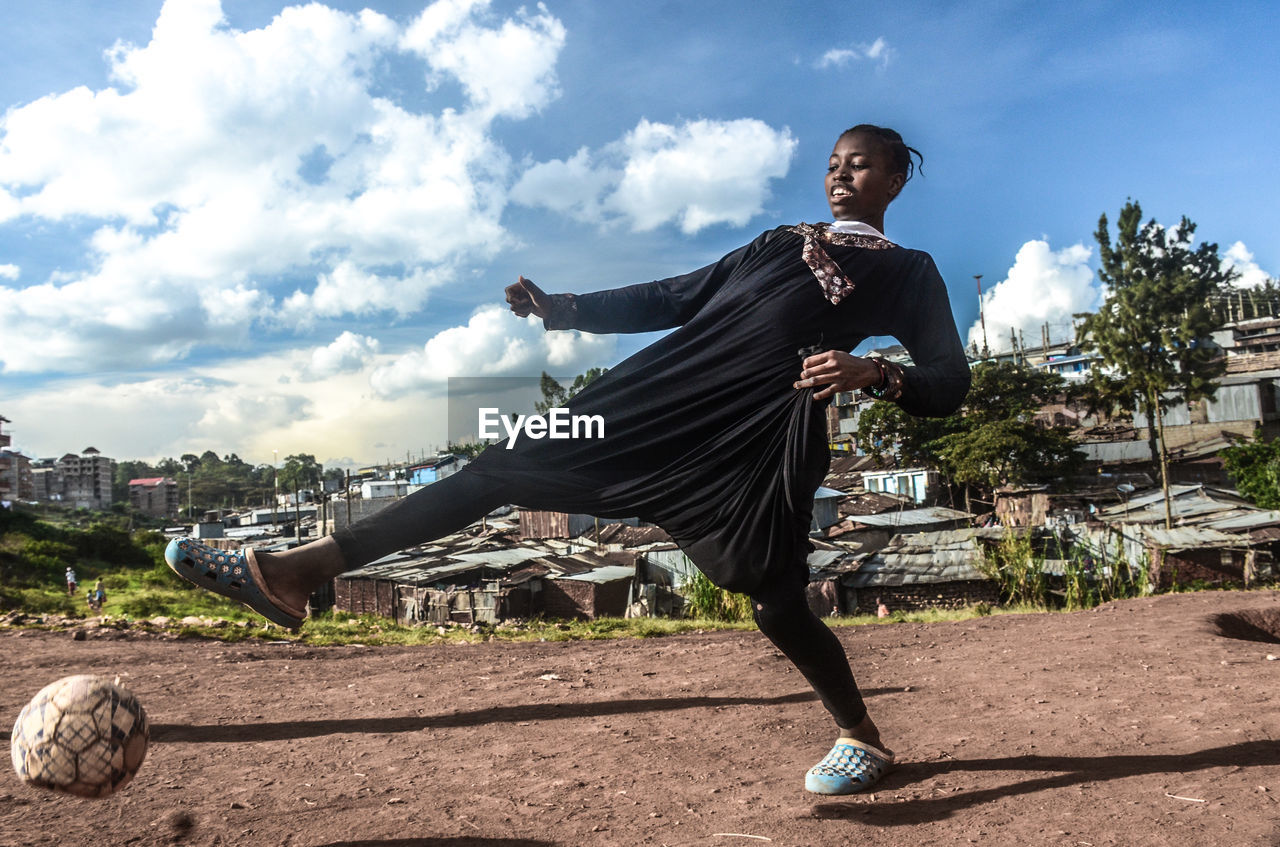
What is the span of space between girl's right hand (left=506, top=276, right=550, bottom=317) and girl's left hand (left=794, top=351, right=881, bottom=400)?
99 centimetres

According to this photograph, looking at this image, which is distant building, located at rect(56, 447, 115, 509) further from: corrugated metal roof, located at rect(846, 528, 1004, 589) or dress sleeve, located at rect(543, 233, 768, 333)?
dress sleeve, located at rect(543, 233, 768, 333)

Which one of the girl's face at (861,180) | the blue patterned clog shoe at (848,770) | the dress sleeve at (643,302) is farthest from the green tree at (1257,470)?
the dress sleeve at (643,302)

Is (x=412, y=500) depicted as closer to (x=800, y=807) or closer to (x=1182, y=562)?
(x=800, y=807)

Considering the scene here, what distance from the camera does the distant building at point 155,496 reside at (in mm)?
79188

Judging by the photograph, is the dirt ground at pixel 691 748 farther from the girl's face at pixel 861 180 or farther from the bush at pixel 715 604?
the bush at pixel 715 604

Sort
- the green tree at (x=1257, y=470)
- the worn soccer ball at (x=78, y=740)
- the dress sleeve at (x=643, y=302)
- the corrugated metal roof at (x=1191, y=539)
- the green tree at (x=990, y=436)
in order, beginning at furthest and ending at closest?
the green tree at (x=990, y=436)
the green tree at (x=1257, y=470)
the corrugated metal roof at (x=1191, y=539)
the dress sleeve at (x=643, y=302)
the worn soccer ball at (x=78, y=740)

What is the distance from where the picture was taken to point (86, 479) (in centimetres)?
7969

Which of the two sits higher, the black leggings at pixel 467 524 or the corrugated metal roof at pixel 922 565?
the black leggings at pixel 467 524

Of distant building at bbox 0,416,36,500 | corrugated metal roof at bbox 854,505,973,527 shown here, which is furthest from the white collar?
distant building at bbox 0,416,36,500

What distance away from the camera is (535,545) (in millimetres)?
28391

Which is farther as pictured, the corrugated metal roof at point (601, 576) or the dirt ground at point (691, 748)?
the corrugated metal roof at point (601, 576)

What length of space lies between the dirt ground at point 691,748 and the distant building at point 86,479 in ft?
288

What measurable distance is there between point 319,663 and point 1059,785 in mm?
4866

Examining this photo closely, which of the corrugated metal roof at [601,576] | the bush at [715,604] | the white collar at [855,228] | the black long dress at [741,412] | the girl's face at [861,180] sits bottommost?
the corrugated metal roof at [601,576]
